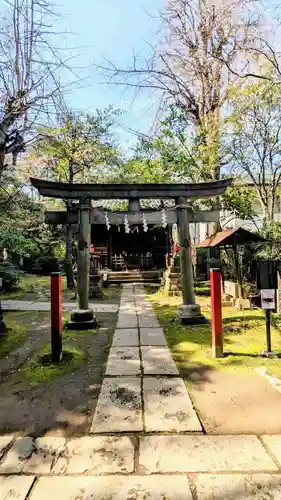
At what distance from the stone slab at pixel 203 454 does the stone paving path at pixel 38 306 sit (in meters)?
6.18

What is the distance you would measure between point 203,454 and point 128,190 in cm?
545

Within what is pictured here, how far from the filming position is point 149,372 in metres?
3.97

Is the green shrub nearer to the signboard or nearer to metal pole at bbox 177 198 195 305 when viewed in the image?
metal pole at bbox 177 198 195 305

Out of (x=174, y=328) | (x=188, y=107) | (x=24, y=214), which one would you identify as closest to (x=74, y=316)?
(x=174, y=328)

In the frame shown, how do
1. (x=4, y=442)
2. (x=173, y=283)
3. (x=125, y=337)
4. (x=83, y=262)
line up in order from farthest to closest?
(x=173, y=283) → (x=83, y=262) → (x=125, y=337) → (x=4, y=442)

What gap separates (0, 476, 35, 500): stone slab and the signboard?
3.59 m

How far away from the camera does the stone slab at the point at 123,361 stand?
4.04 metres

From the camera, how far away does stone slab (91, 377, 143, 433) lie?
8.86 ft

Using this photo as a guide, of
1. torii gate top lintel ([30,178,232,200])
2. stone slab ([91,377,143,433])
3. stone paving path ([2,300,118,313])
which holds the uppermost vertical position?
torii gate top lintel ([30,178,232,200])

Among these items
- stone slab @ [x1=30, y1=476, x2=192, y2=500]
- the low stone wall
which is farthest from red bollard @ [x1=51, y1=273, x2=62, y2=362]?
the low stone wall

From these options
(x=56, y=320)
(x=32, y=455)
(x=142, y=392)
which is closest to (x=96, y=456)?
(x=32, y=455)

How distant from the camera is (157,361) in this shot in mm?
4371

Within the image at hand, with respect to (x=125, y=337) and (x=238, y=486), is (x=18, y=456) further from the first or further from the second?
(x=125, y=337)

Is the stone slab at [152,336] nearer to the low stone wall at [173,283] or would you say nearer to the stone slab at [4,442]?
the stone slab at [4,442]
